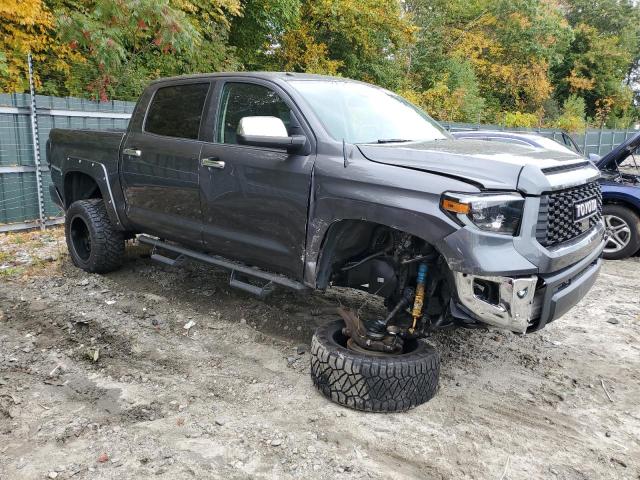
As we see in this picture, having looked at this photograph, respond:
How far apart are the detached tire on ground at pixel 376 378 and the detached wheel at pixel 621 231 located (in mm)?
4876

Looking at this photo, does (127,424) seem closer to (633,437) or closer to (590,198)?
(633,437)

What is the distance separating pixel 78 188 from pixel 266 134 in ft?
10.9

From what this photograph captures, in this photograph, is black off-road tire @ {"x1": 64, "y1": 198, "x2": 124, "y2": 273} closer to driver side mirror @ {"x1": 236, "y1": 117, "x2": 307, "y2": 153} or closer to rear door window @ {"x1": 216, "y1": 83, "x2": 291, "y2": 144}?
rear door window @ {"x1": 216, "y1": 83, "x2": 291, "y2": 144}

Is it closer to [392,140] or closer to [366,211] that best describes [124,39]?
[392,140]

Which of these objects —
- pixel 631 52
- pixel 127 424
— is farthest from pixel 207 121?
pixel 631 52

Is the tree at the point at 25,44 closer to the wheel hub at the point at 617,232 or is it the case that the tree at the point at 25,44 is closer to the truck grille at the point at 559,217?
the truck grille at the point at 559,217

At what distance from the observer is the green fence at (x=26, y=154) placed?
7.79 metres

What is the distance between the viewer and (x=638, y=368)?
3.92 m

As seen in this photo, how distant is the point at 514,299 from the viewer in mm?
2852

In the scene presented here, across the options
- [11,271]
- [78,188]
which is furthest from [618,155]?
[11,271]

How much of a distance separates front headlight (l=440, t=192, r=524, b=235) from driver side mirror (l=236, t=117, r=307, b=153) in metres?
1.14

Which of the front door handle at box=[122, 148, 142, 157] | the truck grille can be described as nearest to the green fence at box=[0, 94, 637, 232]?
the front door handle at box=[122, 148, 142, 157]

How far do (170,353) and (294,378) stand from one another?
0.99 m

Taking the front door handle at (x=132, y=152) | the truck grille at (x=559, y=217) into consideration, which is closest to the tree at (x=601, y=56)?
the front door handle at (x=132, y=152)
